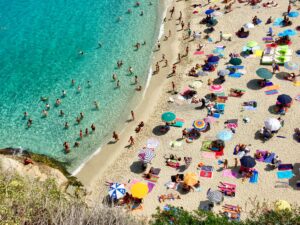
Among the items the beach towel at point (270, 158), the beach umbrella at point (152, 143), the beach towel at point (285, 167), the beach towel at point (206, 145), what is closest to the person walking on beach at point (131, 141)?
the beach umbrella at point (152, 143)

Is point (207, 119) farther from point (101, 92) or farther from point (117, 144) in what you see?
point (101, 92)

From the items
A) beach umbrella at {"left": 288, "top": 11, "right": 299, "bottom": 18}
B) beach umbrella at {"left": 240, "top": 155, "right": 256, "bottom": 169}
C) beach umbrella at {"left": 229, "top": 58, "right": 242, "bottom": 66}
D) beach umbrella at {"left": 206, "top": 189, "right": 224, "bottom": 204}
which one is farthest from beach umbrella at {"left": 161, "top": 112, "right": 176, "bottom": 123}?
beach umbrella at {"left": 288, "top": 11, "right": 299, "bottom": 18}

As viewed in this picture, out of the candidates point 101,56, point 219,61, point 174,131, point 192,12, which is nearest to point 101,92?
point 101,56

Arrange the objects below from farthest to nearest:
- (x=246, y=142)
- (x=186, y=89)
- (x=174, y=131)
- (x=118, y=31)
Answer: (x=118, y=31) < (x=186, y=89) < (x=174, y=131) < (x=246, y=142)

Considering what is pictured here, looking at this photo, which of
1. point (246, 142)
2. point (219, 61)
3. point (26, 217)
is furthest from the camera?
point (219, 61)

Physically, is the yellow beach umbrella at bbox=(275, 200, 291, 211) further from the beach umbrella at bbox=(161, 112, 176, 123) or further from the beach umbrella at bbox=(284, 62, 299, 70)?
the beach umbrella at bbox=(284, 62, 299, 70)
